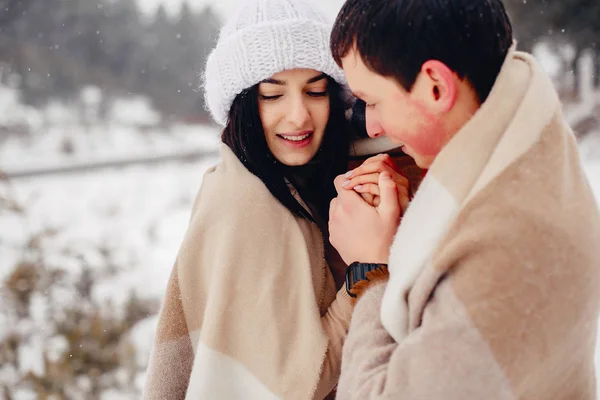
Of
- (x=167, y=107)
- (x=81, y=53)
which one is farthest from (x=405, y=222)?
(x=81, y=53)

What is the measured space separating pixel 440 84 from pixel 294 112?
1.72 ft

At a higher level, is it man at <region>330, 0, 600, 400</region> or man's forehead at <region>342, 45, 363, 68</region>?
man's forehead at <region>342, 45, 363, 68</region>

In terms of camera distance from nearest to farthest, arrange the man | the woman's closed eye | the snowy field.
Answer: the man
the woman's closed eye
the snowy field

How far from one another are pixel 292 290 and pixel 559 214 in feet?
2.32

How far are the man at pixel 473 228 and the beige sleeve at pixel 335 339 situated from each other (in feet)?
0.73

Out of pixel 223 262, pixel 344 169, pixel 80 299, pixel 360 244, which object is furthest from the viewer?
pixel 80 299

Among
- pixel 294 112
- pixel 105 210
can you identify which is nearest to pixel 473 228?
pixel 294 112

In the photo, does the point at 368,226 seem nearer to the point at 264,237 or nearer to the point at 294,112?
the point at 264,237

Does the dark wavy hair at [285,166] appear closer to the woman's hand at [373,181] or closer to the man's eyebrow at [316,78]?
the man's eyebrow at [316,78]

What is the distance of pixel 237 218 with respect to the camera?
1.42 metres

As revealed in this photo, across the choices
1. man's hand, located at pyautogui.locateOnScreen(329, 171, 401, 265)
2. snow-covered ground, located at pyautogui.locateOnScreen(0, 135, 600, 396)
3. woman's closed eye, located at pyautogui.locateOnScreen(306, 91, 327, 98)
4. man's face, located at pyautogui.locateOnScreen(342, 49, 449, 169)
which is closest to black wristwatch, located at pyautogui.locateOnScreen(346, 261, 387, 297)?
man's hand, located at pyautogui.locateOnScreen(329, 171, 401, 265)

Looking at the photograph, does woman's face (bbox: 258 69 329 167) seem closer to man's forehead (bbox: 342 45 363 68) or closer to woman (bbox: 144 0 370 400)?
woman (bbox: 144 0 370 400)

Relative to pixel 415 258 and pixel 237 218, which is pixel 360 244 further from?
pixel 237 218

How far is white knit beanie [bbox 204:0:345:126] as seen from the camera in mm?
1429
